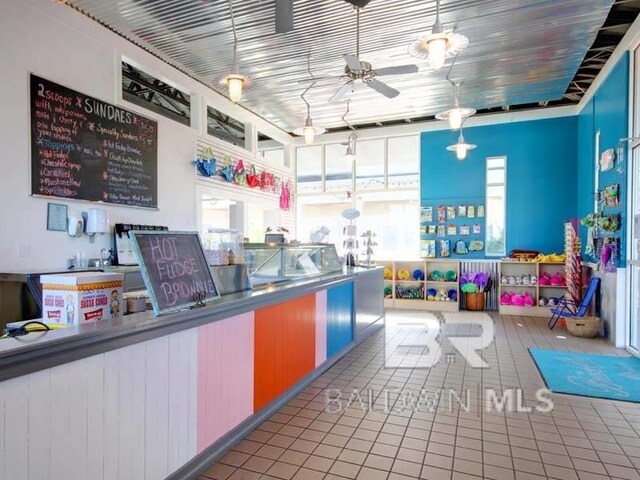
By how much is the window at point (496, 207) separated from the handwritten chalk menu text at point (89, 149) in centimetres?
682

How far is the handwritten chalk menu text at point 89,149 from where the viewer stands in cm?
438

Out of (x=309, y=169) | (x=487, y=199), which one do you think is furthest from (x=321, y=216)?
(x=487, y=199)

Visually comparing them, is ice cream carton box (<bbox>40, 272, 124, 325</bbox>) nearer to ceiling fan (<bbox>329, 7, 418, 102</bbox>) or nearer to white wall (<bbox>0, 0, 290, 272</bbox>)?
white wall (<bbox>0, 0, 290, 272</bbox>)

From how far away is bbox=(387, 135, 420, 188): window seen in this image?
9625mm

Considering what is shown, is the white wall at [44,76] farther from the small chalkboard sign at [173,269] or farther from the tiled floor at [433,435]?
the tiled floor at [433,435]

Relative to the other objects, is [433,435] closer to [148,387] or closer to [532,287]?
[148,387]

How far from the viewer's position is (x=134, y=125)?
18.1 feet

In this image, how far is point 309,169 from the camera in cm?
1067

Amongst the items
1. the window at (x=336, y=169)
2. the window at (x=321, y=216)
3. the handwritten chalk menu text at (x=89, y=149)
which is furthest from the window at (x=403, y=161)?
the handwritten chalk menu text at (x=89, y=149)

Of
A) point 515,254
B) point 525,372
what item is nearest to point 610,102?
point 515,254

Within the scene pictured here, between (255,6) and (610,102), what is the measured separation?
215 inches

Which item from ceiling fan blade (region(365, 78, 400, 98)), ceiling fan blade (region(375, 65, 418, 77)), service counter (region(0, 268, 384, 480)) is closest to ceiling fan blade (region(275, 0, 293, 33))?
ceiling fan blade (region(375, 65, 418, 77))

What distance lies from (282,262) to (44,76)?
11.0 feet

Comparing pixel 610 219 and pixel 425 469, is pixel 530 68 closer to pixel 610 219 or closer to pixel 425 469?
pixel 610 219
